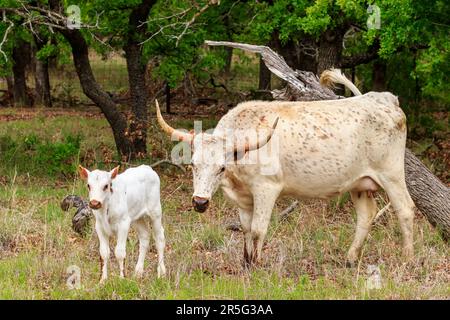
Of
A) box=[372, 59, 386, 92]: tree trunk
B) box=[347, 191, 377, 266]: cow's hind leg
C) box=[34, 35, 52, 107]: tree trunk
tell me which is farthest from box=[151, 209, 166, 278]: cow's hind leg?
box=[34, 35, 52, 107]: tree trunk

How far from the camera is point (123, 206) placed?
28.3 feet

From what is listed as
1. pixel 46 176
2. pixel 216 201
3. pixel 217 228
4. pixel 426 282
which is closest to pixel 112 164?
pixel 46 176

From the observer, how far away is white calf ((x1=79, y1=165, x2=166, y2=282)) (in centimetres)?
840

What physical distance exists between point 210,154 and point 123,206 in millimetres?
→ 1081

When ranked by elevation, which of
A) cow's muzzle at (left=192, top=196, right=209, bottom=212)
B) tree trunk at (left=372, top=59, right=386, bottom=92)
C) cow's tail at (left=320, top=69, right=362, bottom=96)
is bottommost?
tree trunk at (left=372, top=59, right=386, bottom=92)

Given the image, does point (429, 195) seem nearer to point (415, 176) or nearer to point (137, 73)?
point (415, 176)

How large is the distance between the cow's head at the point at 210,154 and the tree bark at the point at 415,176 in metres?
2.18

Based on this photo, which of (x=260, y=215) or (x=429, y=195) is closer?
(x=260, y=215)

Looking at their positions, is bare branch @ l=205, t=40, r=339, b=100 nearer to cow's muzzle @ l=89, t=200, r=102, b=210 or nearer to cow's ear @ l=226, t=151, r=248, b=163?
cow's ear @ l=226, t=151, r=248, b=163

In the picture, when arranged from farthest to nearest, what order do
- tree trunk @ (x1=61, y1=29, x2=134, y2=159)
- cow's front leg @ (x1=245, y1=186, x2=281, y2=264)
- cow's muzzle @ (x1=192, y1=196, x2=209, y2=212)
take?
tree trunk @ (x1=61, y1=29, x2=134, y2=159) → cow's front leg @ (x1=245, y1=186, x2=281, y2=264) → cow's muzzle @ (x1=192, y1=196, x2=209, y2=212)

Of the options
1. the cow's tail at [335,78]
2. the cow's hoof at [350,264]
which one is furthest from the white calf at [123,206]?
the cow's tail at [335,78]

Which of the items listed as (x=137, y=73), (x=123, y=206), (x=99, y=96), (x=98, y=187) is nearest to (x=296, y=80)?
(x=123, y=206)

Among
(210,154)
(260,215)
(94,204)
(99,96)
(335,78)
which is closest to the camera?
(94,204)

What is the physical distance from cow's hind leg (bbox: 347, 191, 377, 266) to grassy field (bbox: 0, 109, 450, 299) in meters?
0.15
